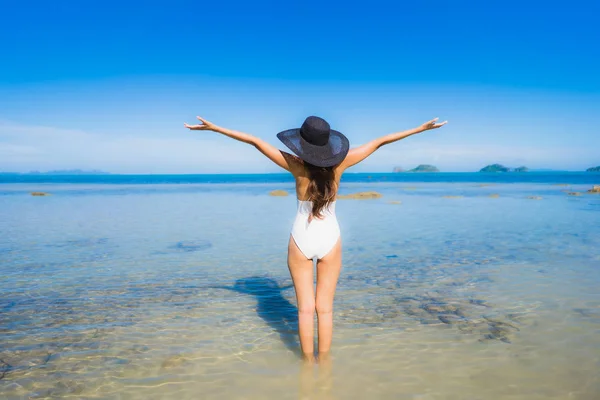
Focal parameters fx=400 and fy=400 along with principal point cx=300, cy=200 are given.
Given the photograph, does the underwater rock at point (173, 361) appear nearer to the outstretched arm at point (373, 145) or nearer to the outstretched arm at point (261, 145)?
the outstretched arm at point (261, 145)

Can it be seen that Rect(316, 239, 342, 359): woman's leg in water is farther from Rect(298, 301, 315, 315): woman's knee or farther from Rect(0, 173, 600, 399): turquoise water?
Rect(0, 173, 600, 399): turquoise water

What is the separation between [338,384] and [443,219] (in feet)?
57.8

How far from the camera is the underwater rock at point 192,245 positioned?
13852 millimetres

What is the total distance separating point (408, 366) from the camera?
5.75 meters

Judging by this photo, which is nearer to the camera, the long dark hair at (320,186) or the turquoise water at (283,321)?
the long dark hair at (320,186)

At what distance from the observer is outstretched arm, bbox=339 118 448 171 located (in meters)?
5.23

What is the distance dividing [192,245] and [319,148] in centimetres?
1061

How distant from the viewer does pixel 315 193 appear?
5.13m

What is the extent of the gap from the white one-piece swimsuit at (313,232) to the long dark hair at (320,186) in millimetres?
122

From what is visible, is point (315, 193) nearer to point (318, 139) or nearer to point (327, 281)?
point (318, 139)

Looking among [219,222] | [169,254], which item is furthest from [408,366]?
[219,222]

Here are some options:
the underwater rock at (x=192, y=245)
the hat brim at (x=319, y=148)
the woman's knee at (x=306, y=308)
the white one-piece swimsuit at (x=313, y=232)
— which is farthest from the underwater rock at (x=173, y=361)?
the underwater rock at (x=192, y=245)

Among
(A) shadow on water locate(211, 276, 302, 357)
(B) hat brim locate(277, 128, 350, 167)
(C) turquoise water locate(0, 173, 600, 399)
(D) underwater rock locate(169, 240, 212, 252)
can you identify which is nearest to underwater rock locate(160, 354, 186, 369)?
(C) turquoise water locate(0, 173, 600, 399)

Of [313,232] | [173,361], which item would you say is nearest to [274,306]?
[173,361]
